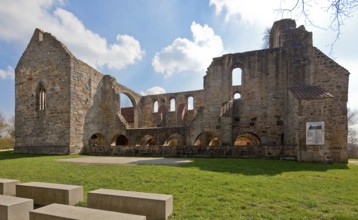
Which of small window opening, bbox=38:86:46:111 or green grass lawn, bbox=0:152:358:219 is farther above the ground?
small window opening, bbox=38:86:46:111

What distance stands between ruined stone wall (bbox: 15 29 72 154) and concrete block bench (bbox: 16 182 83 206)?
11.8 meters

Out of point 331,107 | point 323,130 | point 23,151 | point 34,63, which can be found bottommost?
point 23,151

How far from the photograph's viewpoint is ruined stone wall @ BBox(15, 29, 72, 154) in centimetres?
1623

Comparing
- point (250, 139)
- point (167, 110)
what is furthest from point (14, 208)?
point (167, 110)

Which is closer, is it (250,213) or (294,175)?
(250,213)

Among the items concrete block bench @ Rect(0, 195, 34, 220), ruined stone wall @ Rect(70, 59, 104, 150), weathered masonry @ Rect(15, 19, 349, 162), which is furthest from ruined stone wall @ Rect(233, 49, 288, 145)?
concrete block bench @ Rect(0, 195, 34, 220)

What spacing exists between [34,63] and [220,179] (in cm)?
1791

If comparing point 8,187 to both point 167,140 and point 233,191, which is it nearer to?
point 233,191

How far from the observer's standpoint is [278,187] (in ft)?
17.4

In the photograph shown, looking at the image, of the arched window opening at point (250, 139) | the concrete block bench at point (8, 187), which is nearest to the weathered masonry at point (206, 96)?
the arched window opening at point (250, 139)

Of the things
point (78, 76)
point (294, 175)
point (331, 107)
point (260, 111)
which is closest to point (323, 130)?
point (331, 107)

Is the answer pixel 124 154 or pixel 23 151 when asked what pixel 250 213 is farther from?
pixel 23 151

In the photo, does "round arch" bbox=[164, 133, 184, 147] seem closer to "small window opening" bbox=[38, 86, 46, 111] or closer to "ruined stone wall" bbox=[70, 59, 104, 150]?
"ruined stone wall" bbox=[70, 59, 104, 150]

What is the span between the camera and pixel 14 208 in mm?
3367
